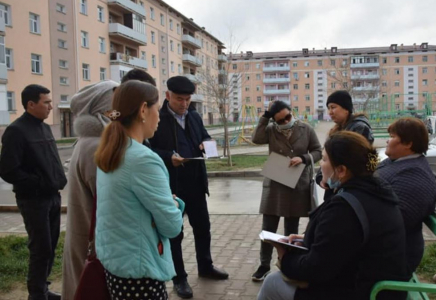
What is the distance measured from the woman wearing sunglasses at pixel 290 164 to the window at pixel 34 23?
3322 cm

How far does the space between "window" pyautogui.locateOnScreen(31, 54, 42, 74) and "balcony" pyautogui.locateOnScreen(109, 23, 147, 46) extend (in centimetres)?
1041

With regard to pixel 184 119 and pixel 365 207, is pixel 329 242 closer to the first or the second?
pixel 365 207

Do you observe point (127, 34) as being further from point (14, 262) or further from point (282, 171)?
point (282, 171)

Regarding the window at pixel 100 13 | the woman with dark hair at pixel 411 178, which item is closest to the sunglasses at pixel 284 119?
the woman with dark hair at pixel 411 178

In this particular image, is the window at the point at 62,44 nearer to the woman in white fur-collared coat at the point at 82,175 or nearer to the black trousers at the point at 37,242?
the black trousers at the point at 37,242

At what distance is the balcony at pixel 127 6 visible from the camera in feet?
141

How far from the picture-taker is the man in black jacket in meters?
3.80

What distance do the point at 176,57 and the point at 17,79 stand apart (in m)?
31.0

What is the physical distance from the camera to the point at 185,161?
410cm

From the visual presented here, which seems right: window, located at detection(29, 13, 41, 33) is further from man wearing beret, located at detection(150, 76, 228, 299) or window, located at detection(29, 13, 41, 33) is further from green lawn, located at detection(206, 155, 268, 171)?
man wearing beret, located at detection(150, 76, 228, 299)

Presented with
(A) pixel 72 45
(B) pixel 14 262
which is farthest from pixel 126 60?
Answer: (B) pixel 14 262

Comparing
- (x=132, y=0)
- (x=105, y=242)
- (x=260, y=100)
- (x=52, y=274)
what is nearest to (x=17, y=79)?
(x=132, y=0)

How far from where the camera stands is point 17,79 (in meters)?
31.8

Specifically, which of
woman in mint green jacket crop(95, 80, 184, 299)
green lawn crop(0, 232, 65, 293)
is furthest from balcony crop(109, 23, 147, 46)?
woman in mint green jacket crop(95, 80, 184, 299)
